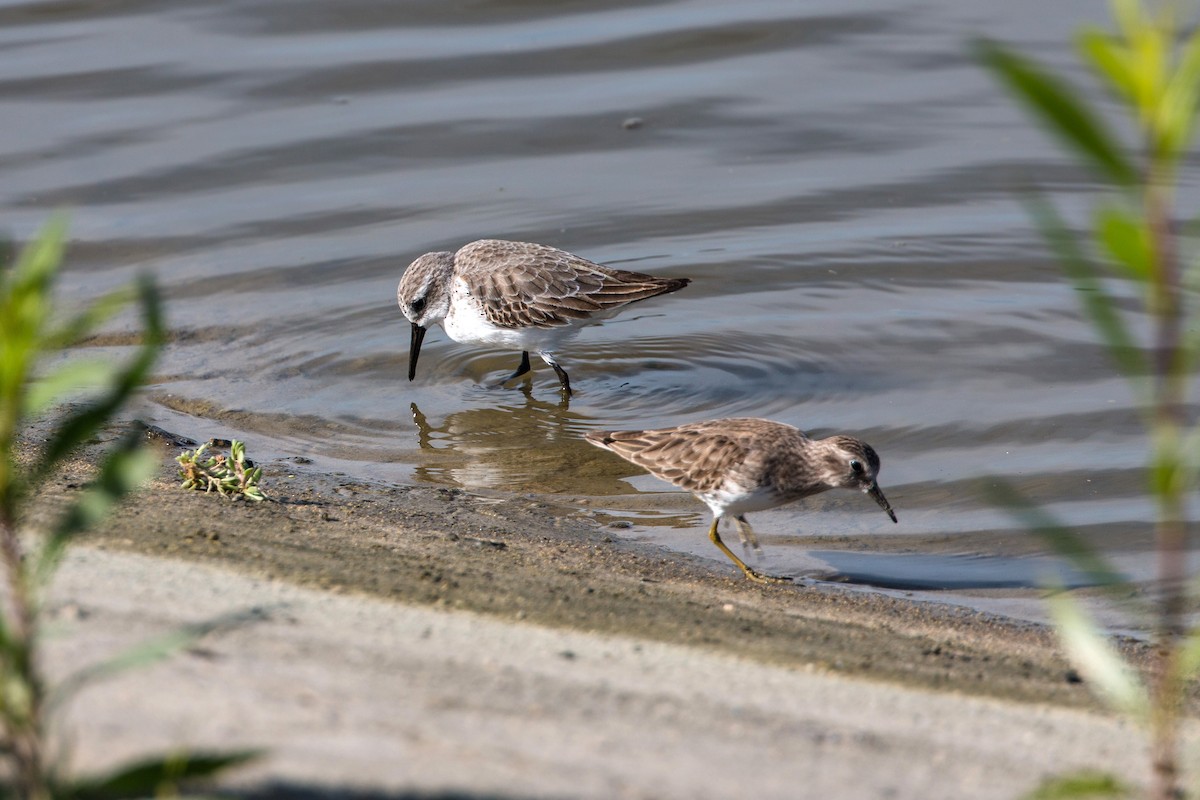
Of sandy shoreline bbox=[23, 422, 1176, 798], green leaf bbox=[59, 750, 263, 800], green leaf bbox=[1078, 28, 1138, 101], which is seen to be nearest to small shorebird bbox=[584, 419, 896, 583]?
sandy shoreline bbox=[23, 422, 1176, 798]

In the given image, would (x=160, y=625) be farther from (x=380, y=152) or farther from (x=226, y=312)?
(x=380, y=152)

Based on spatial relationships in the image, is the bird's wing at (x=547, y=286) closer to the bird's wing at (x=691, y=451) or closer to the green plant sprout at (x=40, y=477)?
the bird's wing at (x=691, y=451)

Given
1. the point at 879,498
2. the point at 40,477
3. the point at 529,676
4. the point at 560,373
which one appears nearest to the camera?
the point at 40,477

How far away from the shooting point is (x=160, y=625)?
3.77 metres

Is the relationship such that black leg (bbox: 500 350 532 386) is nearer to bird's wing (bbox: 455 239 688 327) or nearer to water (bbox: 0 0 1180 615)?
water (bbox: 0 0 1180 615)

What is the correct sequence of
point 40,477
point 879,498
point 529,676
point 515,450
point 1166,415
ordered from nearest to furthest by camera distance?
point 1166,415, point 40,477, point 529,676, point 879,498, point 515,450

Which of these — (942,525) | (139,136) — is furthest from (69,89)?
(942,525)

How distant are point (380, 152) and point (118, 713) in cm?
1132

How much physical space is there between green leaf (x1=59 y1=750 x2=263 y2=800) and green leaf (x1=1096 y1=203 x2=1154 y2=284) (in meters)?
1.72

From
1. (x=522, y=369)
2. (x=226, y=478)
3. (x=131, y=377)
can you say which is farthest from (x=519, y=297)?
(x=131, y=377)

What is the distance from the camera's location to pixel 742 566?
6684 millimetres

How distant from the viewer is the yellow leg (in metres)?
6.55

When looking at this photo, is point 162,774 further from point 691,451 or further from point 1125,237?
point 691,451

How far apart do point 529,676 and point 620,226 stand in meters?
8.83
